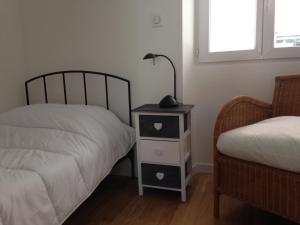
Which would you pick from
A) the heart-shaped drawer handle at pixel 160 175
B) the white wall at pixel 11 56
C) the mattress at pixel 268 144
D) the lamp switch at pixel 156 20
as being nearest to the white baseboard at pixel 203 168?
the heart-shaped drawer handle at pixel 160 175

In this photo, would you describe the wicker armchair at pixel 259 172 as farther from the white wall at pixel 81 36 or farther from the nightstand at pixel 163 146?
the white wall at pixel 81 36

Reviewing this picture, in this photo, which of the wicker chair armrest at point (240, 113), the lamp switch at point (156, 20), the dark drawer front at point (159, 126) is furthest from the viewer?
the lamp switch at point (156, 20)

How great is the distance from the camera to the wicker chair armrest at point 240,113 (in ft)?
5.36

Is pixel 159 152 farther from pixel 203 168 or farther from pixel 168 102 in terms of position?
pixel 203 168

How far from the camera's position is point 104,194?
6.83 feet

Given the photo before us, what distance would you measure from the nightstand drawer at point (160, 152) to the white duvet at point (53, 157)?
18 centimetres

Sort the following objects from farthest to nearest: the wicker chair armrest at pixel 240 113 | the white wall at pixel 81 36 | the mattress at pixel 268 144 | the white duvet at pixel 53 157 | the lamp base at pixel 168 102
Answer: the white wall at pixel 81 36 < the lamp base at pixel 168 102 < the wicker chair armrest at pixel 240 113 < the mattress at pixel 268 144 < the white duvet at pixel 53 157

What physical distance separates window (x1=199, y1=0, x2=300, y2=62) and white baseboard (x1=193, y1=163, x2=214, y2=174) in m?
0.88

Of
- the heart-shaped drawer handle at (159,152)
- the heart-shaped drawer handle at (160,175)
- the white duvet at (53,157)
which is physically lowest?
the heart-shaped drawer handle at (160,175)

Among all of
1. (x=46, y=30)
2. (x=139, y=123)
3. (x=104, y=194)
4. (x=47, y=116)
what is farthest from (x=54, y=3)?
(x=104, y=194)

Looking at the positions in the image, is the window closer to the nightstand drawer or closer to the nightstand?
the nightstand

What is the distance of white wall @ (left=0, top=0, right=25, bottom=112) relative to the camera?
242 cm

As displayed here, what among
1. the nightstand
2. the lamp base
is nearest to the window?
the lamp base

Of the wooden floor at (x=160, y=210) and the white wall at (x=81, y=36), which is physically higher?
the white wall at (x=81, y=36)
